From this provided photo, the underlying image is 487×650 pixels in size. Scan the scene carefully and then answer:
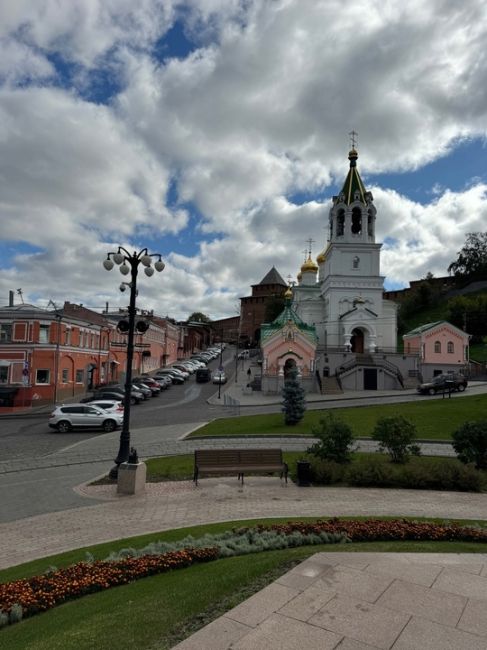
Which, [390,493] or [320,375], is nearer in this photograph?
[390,493]

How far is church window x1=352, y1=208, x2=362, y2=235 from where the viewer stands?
171 ft

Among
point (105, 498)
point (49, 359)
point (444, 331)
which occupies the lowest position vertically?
point (105, 498)

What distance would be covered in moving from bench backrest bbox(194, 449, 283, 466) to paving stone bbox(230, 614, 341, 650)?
852cm

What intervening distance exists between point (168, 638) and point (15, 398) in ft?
113

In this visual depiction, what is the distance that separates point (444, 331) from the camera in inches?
1748

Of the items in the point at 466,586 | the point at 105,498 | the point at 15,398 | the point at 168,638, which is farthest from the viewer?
the point at 15,398

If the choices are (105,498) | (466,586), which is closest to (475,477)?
(466,586)

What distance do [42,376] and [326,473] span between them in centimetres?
3000

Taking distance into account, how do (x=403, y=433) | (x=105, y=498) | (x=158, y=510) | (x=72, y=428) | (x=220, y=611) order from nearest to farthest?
1. (x=220, y=611)
2. (x=158, y=510)
3. (x=105, y=498)
4. (x=403, y=433)
5. (x=72, y=428)

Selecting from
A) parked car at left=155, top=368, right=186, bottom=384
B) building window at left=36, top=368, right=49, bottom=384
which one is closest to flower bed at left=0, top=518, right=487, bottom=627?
building window at left=36, top=368, right=49, bottom=384

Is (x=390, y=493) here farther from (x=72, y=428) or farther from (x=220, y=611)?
(x=72, y=428)

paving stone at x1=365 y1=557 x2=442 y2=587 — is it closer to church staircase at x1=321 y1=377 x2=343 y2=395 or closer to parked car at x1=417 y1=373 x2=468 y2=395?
parked car at x1=417 y1=373 x2=468 y2=395

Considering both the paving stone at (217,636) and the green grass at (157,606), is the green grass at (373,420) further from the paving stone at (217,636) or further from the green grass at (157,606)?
the paving stone at (217,636)

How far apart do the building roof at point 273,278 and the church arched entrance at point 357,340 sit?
6446cm
